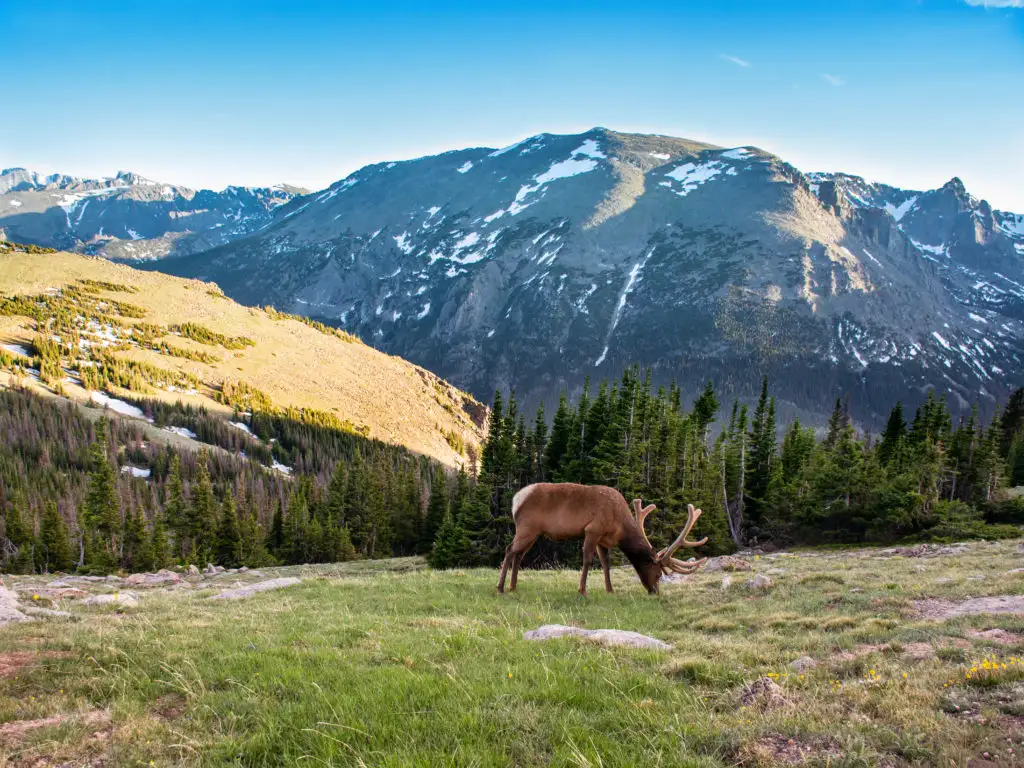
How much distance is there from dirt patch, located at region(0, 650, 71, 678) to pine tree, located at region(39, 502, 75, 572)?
2433 inches

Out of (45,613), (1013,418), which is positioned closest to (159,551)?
(45,613)

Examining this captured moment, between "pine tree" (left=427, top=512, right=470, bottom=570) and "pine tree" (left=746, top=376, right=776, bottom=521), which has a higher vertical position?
"pine tree" (left=746, top=376, right=776, bottom=521)

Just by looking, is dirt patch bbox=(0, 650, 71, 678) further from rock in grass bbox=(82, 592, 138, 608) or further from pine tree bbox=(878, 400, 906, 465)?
pine tree bbox=(878, 400, 906, 465)

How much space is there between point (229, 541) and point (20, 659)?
57.7 m

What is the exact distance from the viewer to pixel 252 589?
1806cm

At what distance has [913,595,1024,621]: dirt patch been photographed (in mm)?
10281

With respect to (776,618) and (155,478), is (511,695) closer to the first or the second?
(776,618)

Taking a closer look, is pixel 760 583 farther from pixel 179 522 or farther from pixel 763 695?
pixel 179 522

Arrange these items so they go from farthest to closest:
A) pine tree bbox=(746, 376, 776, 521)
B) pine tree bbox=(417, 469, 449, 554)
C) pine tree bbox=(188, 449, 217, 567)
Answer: pine tree bbox=(188, 449, 217, 567) < pine tree bbox=(417, 469, 449, 554) < pine tree bbox=(746, 376, 776, 521)

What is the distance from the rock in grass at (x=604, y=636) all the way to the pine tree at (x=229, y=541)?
57055 mm

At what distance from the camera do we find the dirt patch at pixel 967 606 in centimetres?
1028

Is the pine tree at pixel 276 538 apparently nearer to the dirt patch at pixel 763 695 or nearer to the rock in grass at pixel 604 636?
the rock in grass at pixel 604 636

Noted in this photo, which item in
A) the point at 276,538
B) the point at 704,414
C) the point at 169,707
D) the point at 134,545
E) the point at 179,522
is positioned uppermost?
the point at 704,414

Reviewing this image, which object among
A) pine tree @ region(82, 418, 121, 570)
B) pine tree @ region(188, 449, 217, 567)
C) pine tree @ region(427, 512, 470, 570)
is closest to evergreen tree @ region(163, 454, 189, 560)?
pine tree @ region(188, 449, 217, 567)
